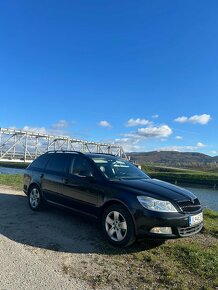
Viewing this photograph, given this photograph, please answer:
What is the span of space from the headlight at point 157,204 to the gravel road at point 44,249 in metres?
1.13

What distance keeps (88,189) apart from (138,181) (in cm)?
98

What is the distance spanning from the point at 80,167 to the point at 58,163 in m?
0.99

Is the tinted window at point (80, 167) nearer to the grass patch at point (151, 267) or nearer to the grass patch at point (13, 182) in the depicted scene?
the grass patch at point (151, 267)

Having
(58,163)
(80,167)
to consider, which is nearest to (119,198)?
(80,167)

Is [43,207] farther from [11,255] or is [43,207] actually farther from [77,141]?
[77,141]

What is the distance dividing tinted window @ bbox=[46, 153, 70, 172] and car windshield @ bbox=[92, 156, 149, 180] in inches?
33.1

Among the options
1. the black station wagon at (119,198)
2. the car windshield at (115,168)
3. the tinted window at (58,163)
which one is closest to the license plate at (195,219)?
the black station wagon at (119,198)

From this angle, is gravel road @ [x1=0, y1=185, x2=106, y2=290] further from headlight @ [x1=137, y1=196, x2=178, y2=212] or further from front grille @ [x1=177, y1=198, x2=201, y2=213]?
front grille @ [x1=177, y1=198, x2=201, y2=213]

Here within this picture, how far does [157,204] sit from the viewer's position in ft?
17.7

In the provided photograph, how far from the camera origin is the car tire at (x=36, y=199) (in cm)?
809

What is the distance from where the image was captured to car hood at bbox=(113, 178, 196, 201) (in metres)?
5.58

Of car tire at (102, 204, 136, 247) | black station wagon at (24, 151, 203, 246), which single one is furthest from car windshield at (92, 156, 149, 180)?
car tire at (102, 204, 136, 247)

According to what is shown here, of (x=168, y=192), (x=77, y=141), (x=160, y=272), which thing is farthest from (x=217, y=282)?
(x=77, y=141)

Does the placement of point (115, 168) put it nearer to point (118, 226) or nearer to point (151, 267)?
point (118, 226)
